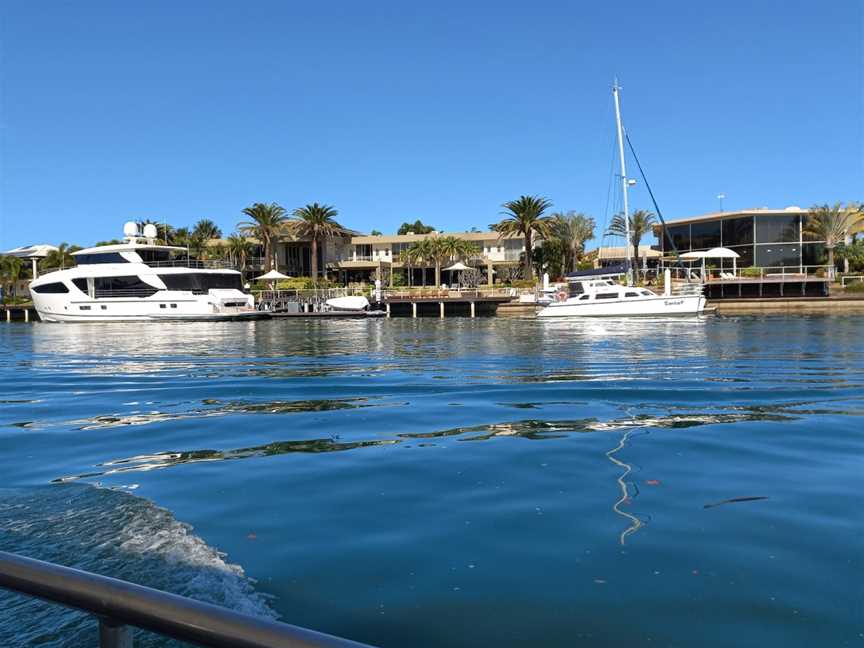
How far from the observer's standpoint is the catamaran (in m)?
37.6

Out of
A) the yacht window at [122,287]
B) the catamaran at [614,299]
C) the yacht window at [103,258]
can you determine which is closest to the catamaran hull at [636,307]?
the catamaran at [614,299]

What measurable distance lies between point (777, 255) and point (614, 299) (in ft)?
80.4

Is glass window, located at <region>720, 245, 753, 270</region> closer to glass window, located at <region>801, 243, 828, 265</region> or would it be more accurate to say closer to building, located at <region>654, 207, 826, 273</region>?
building, located at <region>654, 207, 826, 273</region>

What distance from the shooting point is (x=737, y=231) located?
56.7m

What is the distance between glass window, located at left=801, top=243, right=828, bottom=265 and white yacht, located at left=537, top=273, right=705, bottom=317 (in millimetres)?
20374

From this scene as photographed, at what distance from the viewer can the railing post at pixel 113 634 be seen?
131 centimetres

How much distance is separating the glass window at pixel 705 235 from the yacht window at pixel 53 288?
47922 mm

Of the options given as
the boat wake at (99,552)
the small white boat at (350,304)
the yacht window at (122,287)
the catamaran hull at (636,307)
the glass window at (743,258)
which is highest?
the glass window at (743,258)

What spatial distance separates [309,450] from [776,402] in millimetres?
6795

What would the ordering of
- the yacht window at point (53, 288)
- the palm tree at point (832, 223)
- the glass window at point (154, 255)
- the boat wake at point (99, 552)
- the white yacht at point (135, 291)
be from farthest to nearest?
the palm tree at point (832, 223) → the glass window at point (154, 255) → the yacht window at point (53, 288) → the white yacht at point (135, 291) → the boat wake at point (99, 552)

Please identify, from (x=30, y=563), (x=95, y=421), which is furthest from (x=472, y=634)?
(x=95, y=421)

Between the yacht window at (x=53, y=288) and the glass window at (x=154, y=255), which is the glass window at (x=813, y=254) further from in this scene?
the yacht window at (x=53, y=288)

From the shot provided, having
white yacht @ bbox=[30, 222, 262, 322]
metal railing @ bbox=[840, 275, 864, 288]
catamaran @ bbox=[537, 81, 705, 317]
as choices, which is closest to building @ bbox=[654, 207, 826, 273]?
metal railing @ bbox=[840, 275, 864, 288]

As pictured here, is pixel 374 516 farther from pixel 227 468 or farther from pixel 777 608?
pixel 777 608
